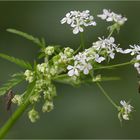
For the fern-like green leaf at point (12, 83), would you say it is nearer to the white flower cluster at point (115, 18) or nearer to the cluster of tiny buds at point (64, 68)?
the cluster of tiny buds at point (64, 68)

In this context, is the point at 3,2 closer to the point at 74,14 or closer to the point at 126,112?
the point at 74,14

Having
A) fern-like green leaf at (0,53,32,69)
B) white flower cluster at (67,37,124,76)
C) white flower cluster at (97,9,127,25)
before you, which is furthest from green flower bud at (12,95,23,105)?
white flower cluster at (97,9,127,25)

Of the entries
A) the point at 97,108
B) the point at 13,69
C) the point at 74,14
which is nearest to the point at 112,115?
the point at 97,108

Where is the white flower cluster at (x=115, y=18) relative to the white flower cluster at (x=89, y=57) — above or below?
above

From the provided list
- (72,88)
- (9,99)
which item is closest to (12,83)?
(9,99)

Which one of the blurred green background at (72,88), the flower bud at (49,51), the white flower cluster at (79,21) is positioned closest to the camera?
the flower bud at (49,51)

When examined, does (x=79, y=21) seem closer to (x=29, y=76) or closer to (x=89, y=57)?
(x=89, y=57)

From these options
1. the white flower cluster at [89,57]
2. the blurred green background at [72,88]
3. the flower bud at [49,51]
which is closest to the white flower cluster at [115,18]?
the white flower cluster at [89,57]

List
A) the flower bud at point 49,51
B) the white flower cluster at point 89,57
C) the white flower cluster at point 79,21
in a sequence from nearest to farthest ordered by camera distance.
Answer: the white flower cluster at point 89,57 → the flower bud at point 49,51 → the white flower cluster at point 79,21
